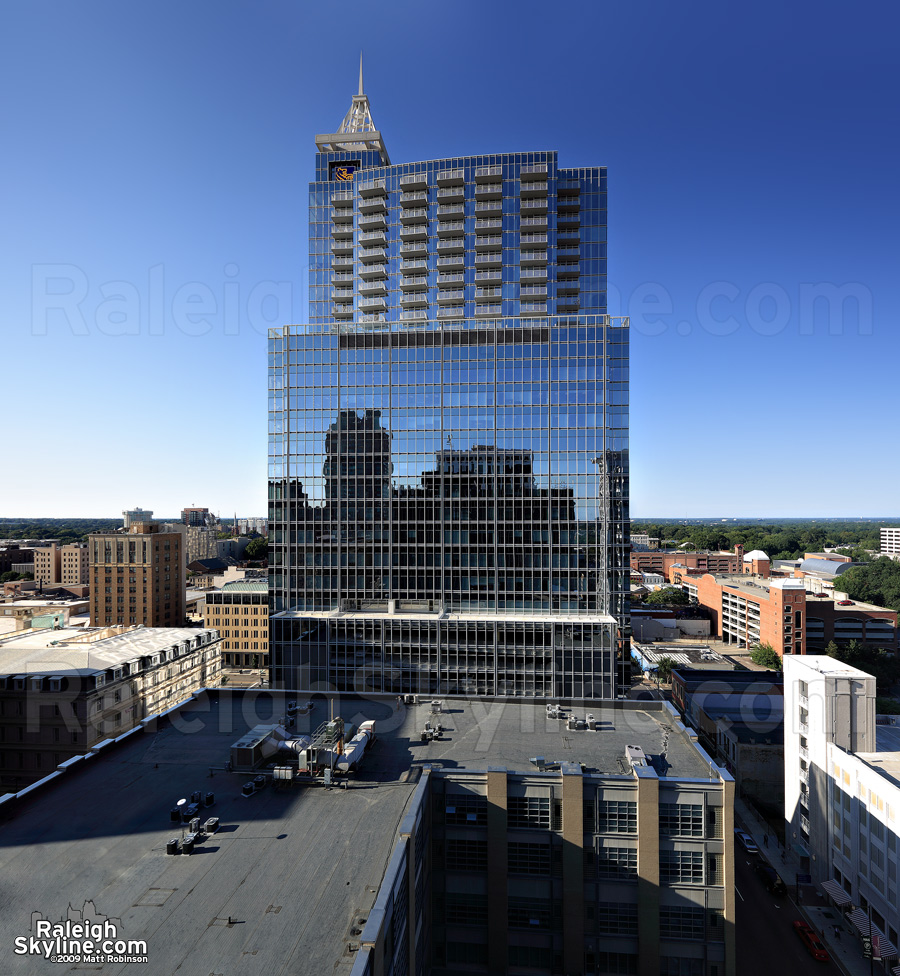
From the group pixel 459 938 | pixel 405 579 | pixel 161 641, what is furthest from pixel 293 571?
pixel 459 938

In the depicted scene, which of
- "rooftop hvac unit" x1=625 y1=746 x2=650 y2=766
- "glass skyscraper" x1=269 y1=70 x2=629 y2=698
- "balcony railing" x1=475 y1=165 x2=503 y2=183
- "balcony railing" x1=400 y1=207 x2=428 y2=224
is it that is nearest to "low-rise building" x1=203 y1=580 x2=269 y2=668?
"glass skyscraper" x1=269 y1=70 x2=629 y2=698

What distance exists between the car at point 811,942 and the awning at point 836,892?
4.36 metres

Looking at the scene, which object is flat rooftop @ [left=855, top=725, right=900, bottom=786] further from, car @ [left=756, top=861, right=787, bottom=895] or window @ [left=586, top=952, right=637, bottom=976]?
window @ [left=586, top=952, right=637, bottom=976]

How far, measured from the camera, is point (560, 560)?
7025 cm

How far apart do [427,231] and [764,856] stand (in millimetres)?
88488

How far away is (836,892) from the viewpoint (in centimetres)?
4878

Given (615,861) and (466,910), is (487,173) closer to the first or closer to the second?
(615,861)

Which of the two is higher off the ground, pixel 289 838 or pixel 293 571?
pixel 293 571

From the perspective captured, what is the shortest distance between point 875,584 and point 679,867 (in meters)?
173

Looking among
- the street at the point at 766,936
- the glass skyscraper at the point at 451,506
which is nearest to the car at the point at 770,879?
the street at the point at 766,936

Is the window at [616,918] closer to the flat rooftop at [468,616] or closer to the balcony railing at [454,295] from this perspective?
the flat rooftop at [468,616]

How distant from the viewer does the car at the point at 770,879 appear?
50.7 m

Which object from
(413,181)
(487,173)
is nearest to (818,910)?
(487,173)

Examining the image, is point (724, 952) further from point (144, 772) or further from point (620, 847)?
point (144, 772)
